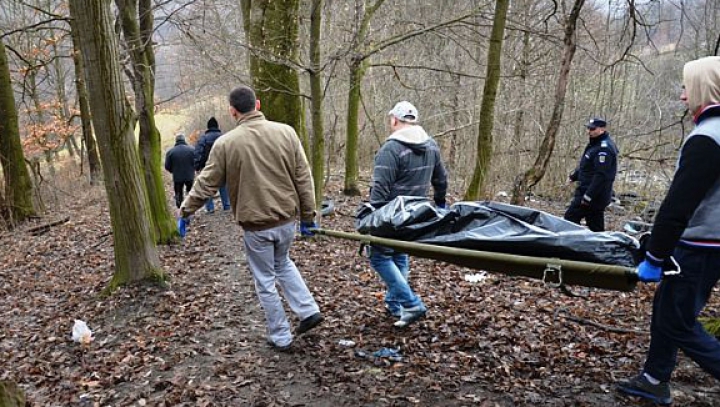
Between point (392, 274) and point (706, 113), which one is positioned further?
point (392, 274)

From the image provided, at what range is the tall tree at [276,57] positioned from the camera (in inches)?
295

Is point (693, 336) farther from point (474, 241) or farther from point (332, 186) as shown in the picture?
point (332, 186)

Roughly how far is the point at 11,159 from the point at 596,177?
43.5 feet

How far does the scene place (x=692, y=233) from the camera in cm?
263

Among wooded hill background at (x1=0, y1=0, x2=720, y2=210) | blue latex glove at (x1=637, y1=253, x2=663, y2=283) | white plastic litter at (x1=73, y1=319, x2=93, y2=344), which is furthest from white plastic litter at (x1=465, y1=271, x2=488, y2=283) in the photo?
white plastic litter at (x1=73, y1=319, x2=93, y2=344)

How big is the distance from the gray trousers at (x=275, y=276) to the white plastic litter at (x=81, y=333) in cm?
198

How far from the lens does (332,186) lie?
1402cm

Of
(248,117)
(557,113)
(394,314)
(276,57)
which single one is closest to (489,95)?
(557,113)

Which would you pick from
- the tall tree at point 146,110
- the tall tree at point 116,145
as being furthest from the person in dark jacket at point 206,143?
the tall tree at point 116,145

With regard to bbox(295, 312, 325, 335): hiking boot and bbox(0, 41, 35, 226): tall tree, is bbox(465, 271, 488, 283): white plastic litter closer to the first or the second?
bbox(295, 312, 325, 335): hiking boot

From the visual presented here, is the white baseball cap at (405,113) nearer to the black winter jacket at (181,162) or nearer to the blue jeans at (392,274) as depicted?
the blue jeans at (392,274)

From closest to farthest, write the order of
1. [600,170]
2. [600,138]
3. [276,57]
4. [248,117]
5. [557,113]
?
[248,117] → [600,170] → [600,138] → [276,57] → [557,113]

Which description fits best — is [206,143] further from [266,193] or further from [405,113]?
[405,113]

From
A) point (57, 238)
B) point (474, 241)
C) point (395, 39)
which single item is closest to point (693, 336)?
point (474, 241)
